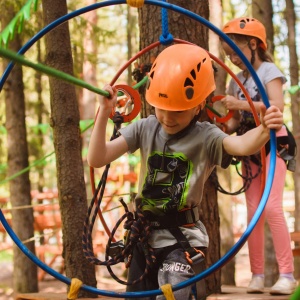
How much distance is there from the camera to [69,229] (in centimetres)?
510

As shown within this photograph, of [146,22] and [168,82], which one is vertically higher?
[146,22]

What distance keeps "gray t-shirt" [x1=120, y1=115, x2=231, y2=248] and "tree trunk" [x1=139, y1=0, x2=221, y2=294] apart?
1.56 m

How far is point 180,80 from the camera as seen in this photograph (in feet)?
10.7

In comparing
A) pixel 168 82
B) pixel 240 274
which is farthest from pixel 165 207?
pixel 240 274

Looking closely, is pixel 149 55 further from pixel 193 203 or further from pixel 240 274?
pixel 240 274

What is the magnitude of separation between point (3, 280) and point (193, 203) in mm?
11310

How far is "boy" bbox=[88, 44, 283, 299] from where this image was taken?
326 centimetres

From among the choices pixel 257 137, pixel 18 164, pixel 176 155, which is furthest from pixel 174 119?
pixel 18 164

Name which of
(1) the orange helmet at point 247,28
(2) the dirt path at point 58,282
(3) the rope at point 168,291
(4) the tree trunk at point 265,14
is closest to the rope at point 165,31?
(1) the orange helmet at point 247,28

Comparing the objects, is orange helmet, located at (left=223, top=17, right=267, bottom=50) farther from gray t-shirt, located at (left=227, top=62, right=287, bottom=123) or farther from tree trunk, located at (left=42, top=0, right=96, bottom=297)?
tree trunk, located at (left=42, top=0, right=96, bottom=297)

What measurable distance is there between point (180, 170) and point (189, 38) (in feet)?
6.36

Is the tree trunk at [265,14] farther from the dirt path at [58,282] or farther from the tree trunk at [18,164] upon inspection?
the dirt path at [58,282]

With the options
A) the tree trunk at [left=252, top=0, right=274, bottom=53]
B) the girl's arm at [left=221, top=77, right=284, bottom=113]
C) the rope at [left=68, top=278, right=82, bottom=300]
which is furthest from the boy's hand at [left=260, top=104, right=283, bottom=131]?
the tree trunk at [left=252, top=0, right=274, bottom=53]

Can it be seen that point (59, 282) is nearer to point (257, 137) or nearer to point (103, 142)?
point (103, 142)
